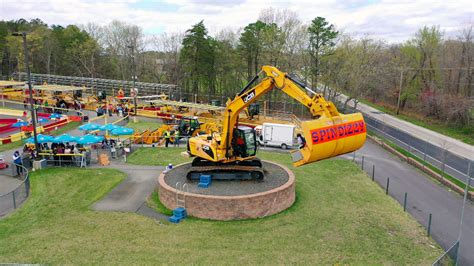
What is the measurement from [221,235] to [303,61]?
132ft

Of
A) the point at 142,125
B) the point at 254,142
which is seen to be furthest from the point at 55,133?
the point at 254,142

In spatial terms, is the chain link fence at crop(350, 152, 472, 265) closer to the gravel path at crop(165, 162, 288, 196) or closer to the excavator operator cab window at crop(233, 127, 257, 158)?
the gravel path at crop(165, 162, 288, 196)

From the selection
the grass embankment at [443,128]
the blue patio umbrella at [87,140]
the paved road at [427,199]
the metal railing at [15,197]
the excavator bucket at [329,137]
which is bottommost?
the paved road at [427,199]

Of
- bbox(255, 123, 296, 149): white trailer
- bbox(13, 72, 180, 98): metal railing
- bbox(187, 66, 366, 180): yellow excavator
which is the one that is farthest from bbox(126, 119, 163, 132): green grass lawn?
bbox(187, 66, 366, 180): yellow excavator

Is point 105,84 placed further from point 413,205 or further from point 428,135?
point 413,205

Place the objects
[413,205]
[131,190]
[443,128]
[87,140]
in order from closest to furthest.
Result: [413,205] < [131,190] < [87,140] < [443,128]

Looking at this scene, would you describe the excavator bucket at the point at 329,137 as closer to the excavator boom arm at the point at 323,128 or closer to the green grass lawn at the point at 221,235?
the excavator boom arm at the point at 323,128

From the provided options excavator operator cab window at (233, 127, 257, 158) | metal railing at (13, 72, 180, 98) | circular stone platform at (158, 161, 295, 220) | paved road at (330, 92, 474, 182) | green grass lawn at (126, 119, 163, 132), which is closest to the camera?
circular stone platform at (158, 161, 295, 220)

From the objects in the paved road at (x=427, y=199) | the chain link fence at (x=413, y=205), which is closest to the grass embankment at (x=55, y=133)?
the chain link fence at (x=413, y=205)

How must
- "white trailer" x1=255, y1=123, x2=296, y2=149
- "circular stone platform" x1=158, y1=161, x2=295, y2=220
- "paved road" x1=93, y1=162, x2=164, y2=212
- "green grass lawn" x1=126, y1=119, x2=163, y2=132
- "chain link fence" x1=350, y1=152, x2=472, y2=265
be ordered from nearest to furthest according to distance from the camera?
"chain link fence" x1=350, y1=152, x2=472, y2=265 < "circular stone platform" x1=158, y1=161, x2=295, y2=220 < "paved road" x1=93, y1=162, x2=164, y2=212 < "white trailer" x1=255, y1=123, x2=296, y2=149 < "green grass lawn" x1=126, y1=119, x2=163, y2=132

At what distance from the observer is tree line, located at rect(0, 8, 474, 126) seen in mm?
47906

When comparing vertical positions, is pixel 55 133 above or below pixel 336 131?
below

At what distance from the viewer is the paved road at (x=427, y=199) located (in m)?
15.7

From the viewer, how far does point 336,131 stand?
45.0ft
